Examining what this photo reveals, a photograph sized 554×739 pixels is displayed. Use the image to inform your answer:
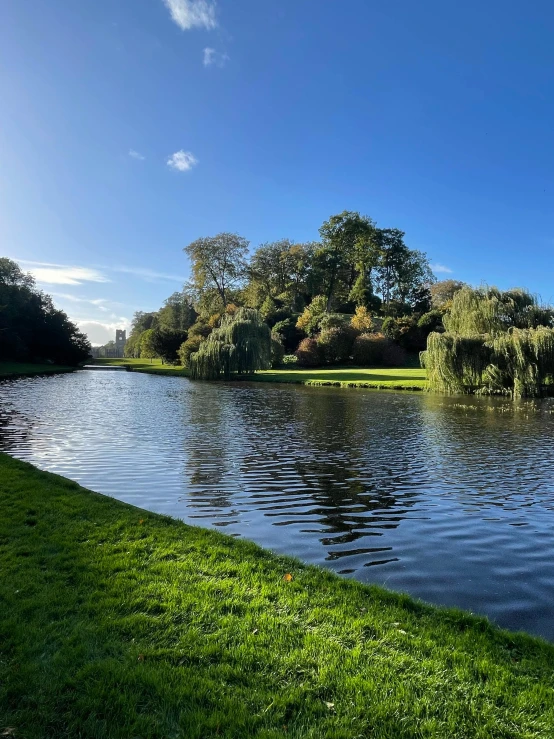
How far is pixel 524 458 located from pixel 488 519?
18.7 ft

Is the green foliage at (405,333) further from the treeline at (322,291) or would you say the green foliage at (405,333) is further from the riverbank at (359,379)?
the riverbank at (359,379)

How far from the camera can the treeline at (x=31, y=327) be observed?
179 feet

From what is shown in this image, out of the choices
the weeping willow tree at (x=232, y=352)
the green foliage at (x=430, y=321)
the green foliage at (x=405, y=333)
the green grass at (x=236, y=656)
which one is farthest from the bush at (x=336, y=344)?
the green grass at (x=236, y=656)

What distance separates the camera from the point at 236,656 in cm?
329

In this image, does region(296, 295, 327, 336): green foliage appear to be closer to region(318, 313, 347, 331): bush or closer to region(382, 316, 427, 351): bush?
region(318, 313, 347, 331): bush

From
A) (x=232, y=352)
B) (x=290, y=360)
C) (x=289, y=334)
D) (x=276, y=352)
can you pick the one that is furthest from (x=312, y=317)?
(x=232, y=352)

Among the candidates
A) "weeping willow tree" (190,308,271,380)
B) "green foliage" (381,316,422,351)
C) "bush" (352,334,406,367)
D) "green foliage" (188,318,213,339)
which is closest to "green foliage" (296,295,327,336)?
"bush" (352,334,406,367)

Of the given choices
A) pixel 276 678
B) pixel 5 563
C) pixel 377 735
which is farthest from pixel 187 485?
pixel 377 735

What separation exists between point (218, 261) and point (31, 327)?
27.9 metres

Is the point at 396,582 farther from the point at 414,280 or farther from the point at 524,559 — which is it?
the point at 414,280

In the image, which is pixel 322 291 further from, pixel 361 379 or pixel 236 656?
pixel 236 656

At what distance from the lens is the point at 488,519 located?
788 centimetres

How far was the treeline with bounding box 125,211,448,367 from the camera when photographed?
191ft

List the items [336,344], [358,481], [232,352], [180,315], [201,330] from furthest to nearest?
1. [180,315]
2. [201,330]
3. [336,344]
4. [232,352]
5. [358,481]
